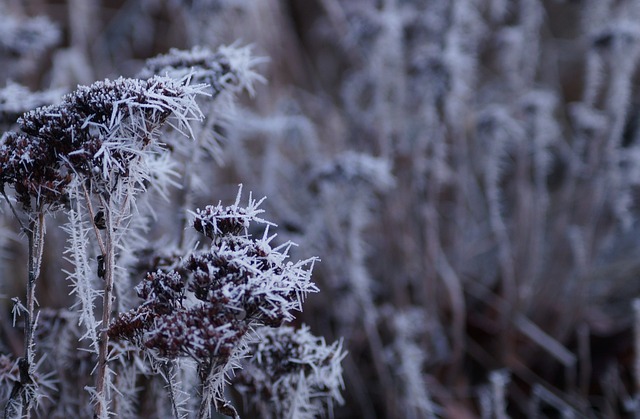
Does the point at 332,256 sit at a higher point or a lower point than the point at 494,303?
higher

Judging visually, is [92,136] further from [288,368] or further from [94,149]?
[288,368]

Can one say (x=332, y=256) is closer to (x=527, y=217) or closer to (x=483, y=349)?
(x=483, y=349)

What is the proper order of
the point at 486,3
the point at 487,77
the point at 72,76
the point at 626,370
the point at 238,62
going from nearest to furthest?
the point at 238,62, the point at 626,370, the point at 72,76, the point at 486,3, the point at 487,77

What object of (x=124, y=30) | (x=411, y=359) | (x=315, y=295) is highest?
(x=124, y=30)

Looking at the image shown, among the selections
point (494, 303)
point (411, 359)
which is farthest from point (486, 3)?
point (411, 359)

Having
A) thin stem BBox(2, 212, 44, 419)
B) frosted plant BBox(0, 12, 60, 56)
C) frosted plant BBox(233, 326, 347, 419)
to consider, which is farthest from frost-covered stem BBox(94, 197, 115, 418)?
frosted plant BBox(0, 12, 60, 56)

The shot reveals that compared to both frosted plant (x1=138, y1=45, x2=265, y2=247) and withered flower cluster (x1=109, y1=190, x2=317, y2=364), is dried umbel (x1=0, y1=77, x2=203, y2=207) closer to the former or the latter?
withered flower cluster (x1=109, y1=190, x2=317, y2=364)
